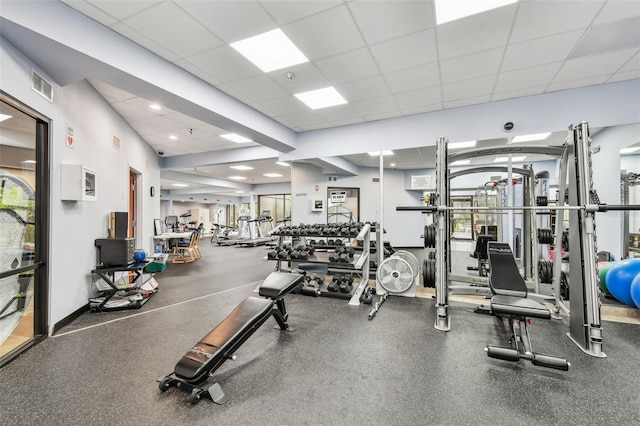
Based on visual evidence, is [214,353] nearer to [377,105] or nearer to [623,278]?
[377,105]

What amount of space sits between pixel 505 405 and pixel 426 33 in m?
3.09

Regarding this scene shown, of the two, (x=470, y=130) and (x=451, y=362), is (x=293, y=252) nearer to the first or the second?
(x=451, y=362)

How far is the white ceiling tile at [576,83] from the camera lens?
136 inches

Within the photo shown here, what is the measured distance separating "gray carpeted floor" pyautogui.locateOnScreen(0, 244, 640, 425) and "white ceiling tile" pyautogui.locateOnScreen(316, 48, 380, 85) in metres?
2.97

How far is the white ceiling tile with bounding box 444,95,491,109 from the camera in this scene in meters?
4.03

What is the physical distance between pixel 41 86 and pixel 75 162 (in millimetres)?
857

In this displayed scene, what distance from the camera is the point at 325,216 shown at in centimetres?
654

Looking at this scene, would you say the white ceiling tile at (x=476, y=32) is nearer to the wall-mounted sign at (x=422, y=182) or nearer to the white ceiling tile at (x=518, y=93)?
the white ceiling tile at (x=518, y=93)

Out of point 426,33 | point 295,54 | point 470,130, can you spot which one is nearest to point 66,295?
point 295,54

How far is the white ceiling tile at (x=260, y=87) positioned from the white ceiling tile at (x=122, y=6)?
1.33 metres

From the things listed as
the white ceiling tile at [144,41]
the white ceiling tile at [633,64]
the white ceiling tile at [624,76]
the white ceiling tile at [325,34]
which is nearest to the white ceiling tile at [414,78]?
the white ceiling tile at [325,34]

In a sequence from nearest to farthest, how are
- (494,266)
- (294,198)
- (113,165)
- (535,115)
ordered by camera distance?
(494,266)
(535,115)
(113,165)
(294,198)

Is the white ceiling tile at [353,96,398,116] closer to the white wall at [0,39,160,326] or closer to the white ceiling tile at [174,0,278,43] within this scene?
the white ceiling tile at [174,0,278,43]

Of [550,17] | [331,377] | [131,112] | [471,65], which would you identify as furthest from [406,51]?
[131,112]
